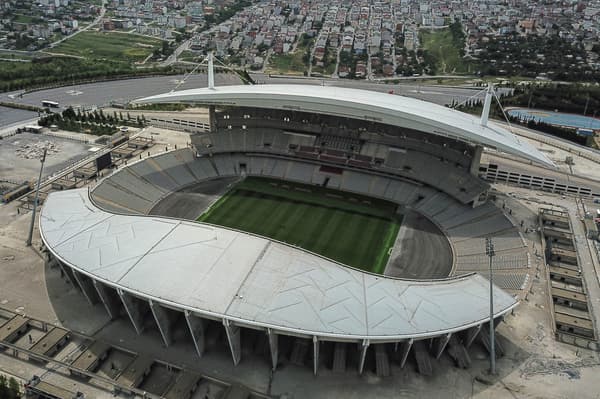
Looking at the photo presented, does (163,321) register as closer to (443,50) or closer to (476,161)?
(476,161)

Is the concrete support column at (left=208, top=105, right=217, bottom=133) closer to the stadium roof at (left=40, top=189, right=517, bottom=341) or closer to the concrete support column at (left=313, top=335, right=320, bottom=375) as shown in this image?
the stadium roof at (left=40, top=189, right=517, bottom=341)

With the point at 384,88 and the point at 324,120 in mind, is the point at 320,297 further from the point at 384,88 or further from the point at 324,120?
the point at 384,88

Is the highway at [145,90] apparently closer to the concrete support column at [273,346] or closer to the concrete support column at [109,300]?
the concrete support column at [109,300]

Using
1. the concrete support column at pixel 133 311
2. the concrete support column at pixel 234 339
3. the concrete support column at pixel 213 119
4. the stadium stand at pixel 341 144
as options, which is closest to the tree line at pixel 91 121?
the concrete support column at pixel 213 119

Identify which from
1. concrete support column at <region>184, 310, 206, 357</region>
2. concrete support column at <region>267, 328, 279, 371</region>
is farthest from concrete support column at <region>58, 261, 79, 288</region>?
concrete support column at <region>267, 328, 279, 371</region>

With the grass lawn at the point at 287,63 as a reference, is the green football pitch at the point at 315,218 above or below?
below

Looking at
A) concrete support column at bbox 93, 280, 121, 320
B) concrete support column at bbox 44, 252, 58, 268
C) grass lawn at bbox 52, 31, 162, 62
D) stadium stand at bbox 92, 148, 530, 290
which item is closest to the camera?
concrete support column at bbox 93, 280, 121, 320
